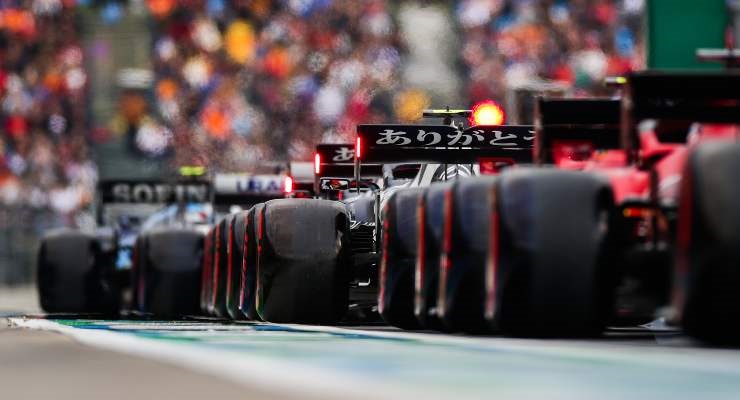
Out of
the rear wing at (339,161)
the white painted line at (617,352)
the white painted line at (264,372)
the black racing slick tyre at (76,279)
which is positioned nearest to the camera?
the white painted line at (264,372)

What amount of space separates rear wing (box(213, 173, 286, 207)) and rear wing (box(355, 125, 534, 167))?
651 centimetres

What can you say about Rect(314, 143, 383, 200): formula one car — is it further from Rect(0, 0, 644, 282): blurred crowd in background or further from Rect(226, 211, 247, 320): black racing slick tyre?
Rect(0, 0, 644, 282): blurred crowd in background

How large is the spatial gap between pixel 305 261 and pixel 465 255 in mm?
3255

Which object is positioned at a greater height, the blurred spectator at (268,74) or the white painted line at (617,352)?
the blurred spectator at (268,74)

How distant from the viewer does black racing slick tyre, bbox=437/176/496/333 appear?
297 inches

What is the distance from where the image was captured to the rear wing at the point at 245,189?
17922 millimetres

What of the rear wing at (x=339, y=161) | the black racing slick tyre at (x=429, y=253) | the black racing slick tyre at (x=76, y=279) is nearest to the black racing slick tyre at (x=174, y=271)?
the black racing slick tyre at (x=76, y=279)

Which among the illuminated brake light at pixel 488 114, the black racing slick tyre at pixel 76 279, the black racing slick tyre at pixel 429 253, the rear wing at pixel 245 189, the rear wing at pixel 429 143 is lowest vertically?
the black racing slick tyre at pixel 76 279

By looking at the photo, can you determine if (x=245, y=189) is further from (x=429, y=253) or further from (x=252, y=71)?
(x=252, y=71)

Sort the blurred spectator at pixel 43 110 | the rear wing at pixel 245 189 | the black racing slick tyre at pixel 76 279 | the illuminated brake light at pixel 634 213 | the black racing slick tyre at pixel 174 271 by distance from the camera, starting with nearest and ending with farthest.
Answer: the illuminated brake light at pixel 634 213
the black racing slick tyre at pixel 174 271
the black racing slick tyre at pixel 76 279
the rear wing at pixel 245 189
the blurred spectator at pixel 43 110

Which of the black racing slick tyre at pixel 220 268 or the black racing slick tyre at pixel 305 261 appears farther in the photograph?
the black racing slick tyre at pixel 220 268

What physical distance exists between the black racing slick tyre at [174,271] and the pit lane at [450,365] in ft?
25.9

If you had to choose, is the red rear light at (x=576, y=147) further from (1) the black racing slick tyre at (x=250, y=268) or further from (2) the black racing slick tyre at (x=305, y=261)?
(1) the black racing slick tyre at (x=250, y=268)

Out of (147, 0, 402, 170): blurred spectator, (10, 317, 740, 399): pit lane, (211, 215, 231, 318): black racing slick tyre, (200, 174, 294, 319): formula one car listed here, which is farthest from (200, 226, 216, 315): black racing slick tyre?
(147, 0, 402, 170): blurred spectator
